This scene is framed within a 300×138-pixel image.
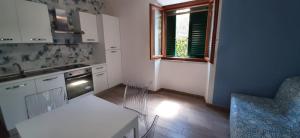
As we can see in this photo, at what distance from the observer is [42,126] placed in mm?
1033

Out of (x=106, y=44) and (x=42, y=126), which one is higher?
(x=106, y=44)

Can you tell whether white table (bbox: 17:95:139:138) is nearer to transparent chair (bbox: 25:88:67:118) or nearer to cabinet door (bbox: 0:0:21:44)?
transparent chair (bbox: 25:88:67:118)

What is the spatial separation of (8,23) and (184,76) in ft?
11.0

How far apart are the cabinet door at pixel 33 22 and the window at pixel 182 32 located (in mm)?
2060

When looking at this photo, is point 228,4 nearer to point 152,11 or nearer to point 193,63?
point 193,63

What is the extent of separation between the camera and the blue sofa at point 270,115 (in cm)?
126

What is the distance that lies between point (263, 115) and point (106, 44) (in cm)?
325

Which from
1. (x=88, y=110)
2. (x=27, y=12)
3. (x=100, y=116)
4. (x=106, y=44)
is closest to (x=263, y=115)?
(x=100, y=116)

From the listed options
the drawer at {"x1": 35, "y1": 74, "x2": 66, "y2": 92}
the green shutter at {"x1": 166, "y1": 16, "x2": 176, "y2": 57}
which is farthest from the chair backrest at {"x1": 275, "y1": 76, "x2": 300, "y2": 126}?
the drawer at {"x1": 35, "y1": 74, "x2": 66, "y2": 92}

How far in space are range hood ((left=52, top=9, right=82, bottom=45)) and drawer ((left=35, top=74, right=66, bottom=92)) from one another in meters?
0.91

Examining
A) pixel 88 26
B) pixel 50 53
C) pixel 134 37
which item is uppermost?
pixel 88 26

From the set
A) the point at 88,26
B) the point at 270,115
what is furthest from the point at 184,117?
the point at 88,26

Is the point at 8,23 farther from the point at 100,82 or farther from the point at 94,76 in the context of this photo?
the point at 100,82

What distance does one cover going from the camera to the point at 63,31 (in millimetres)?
2602
